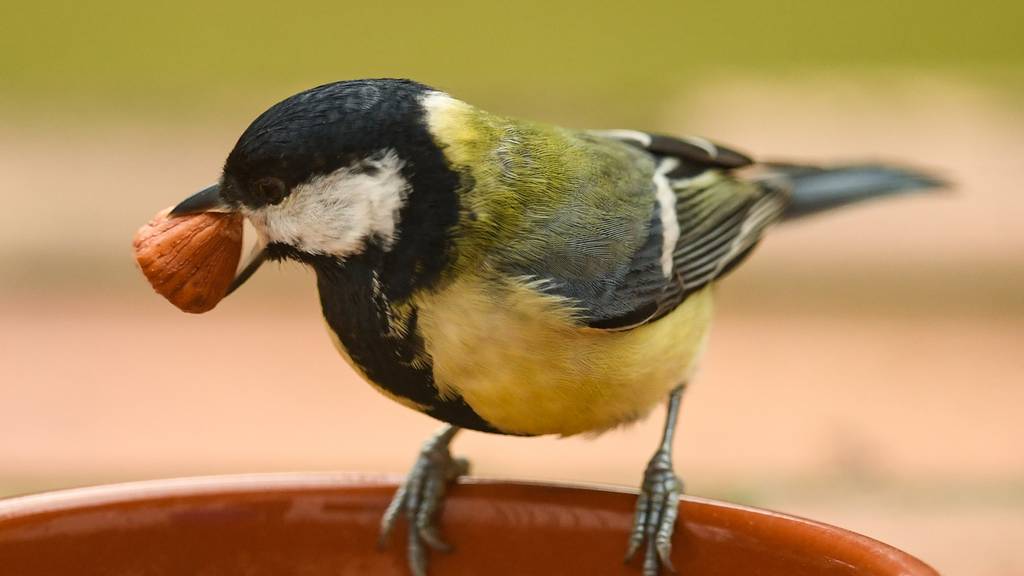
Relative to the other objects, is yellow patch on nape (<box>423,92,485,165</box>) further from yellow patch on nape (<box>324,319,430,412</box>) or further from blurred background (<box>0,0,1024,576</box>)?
blurred background (<box>0,0,1024,576</box>)

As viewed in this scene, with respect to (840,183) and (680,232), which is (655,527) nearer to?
(680,232)

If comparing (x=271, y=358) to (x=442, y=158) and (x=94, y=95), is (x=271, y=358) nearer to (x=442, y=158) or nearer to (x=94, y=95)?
(x=94, y=95)

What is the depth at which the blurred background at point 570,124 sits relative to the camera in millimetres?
2264

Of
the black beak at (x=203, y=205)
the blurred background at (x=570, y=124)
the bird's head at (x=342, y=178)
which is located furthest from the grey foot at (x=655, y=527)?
the blurred background at (x=570, y=124)

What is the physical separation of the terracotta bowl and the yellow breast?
9 cm

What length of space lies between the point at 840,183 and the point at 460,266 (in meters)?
0.74

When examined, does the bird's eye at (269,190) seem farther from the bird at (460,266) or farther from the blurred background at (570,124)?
the blurred background at (570,124)

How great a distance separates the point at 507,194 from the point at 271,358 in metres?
1.33

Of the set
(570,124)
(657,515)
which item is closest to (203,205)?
(657,515)

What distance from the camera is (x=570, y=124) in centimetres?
274

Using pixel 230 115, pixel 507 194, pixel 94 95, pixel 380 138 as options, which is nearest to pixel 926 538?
pixel 507 194

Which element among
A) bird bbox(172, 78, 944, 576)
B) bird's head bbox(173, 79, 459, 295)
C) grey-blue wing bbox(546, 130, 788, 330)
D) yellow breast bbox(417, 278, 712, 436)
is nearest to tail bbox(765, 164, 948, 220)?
grey-blue wing bbox(546, 130, 788, 330)

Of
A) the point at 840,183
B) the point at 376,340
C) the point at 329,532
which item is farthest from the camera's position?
the point at 840,183

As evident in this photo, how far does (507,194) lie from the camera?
1.10 m
